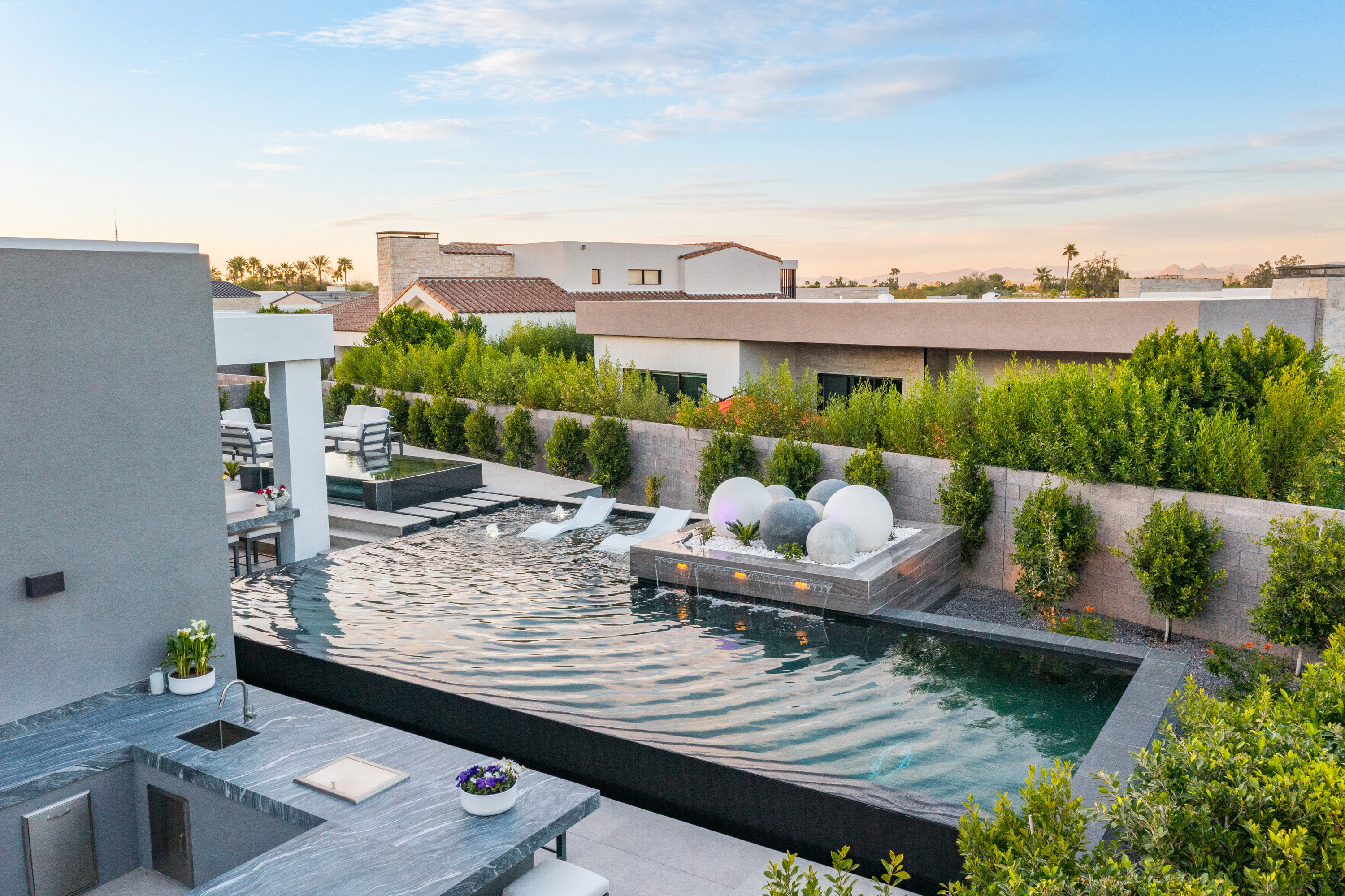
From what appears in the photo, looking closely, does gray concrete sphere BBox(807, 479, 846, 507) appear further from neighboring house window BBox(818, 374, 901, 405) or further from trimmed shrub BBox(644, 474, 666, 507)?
neighboring house window BBox(818, 374, 901, 405)

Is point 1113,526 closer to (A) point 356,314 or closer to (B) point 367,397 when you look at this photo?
(B) point 367,397

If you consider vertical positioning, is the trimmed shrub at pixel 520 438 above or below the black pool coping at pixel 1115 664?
above

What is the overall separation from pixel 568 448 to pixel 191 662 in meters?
9.59

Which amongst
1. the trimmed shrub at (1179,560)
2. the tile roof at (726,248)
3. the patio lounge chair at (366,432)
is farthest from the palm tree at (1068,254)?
the trimmed shrub at (1179,560)

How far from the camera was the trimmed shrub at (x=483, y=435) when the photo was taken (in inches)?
702

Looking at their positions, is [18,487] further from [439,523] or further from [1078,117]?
[1078,117]

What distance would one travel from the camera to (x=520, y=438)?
17109 millimetres

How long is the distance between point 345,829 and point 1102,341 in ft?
46.4

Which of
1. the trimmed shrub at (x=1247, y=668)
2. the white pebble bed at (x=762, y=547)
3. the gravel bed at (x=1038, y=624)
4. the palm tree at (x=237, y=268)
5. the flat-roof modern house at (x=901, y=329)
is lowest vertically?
the gravel bed at (x=1038, y=624)

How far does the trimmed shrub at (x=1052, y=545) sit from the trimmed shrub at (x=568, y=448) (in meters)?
8.09

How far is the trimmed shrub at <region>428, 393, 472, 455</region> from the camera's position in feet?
60.7

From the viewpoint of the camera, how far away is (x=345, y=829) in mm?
4785

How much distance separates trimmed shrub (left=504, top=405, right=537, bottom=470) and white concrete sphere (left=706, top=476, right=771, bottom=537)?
7210mm

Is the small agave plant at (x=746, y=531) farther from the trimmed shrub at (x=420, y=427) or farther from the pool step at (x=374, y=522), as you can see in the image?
the trimmed shrub at (x=420, y=427)
